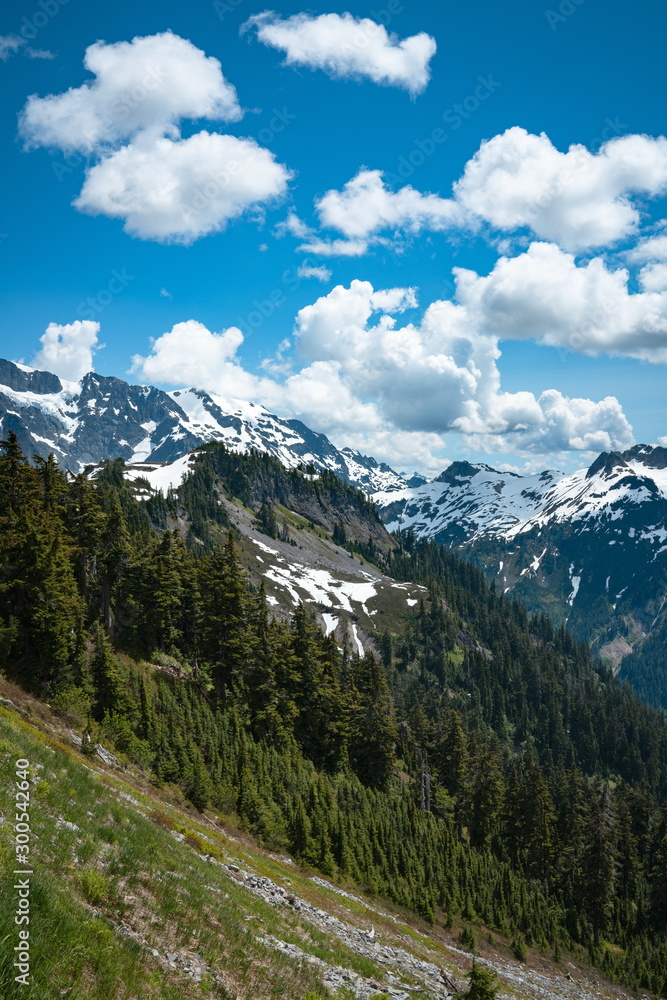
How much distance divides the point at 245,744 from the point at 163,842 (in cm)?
2902

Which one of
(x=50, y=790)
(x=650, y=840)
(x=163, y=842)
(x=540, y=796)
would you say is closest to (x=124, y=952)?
(x=50, y=790)

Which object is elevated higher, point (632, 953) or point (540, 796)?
point (540, 796)

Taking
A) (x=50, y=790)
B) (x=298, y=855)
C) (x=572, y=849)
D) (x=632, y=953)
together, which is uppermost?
(x=50, y=790)

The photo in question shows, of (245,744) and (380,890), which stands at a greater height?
(245,744)

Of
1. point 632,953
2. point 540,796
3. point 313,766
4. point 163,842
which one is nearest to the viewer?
point 163,842

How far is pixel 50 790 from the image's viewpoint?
49.8ft

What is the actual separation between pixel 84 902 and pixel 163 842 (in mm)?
8869

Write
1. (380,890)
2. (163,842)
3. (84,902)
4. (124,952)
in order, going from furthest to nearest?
(380,890)
(163,842)
(84,902)
(124,952)

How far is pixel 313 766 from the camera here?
56.3 m

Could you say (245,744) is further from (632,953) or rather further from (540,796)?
(632,953)

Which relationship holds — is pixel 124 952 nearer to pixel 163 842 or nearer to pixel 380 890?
pixel 163 842

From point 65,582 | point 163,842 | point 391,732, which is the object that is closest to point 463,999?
point 163,842

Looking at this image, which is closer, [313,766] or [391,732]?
[313,766]

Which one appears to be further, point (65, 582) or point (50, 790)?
point (65, 582)
